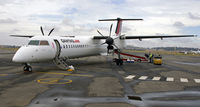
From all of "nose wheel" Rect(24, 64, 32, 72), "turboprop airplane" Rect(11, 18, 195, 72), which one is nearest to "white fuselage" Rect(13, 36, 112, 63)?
"turboprop airplane" Rect(11, 18, 195, 72)

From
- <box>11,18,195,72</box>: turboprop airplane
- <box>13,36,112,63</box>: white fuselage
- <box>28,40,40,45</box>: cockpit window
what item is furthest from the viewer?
<box>28,40,40,45</box>: cockpit window

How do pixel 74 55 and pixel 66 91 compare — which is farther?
pixel 74 55

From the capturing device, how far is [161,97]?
8367 mm

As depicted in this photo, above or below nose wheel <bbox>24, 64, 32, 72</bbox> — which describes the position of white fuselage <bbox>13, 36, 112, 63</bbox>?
above

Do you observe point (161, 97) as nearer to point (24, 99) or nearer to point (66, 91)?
point (66, 91)

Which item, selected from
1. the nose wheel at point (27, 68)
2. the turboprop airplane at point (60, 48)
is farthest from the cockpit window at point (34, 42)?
the nose wheel at point (27, 68)

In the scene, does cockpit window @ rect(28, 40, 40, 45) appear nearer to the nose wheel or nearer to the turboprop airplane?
the turboprop airplane

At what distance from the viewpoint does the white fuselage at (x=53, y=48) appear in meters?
14.9

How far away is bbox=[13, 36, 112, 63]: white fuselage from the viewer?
14867 millimetres

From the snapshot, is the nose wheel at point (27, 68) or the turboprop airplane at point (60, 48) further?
the nose wheel at point (27, 68)

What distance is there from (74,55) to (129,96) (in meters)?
13.4

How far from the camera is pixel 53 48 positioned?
56.9 feet

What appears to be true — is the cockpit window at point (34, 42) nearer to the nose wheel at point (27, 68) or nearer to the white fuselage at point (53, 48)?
the white fuselage at point (53, 48)

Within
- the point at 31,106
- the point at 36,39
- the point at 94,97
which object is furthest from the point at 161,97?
the point at 36,39
